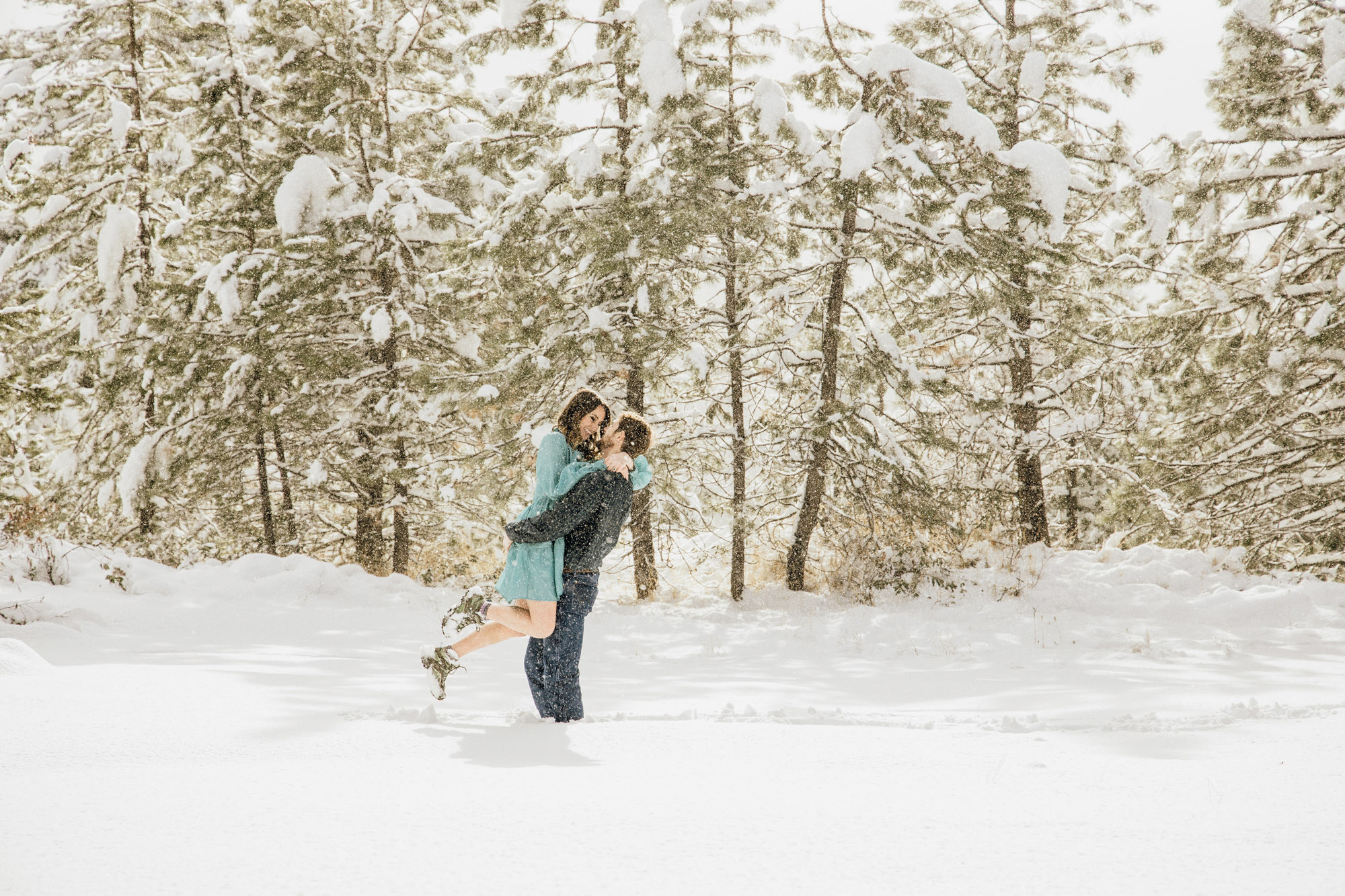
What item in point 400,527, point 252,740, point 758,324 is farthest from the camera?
point 400,527

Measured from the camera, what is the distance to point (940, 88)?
28.4 feet

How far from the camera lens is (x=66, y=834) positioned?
7.71 ft

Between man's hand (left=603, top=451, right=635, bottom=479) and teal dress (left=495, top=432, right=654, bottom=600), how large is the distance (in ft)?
0.14

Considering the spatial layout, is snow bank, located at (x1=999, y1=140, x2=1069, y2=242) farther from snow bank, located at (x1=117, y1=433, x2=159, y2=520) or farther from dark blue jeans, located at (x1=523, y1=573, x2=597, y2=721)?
snow bank, located at (x1=117, y1=433, x2=159, y2=520)

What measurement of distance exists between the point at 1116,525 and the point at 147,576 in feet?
42.0

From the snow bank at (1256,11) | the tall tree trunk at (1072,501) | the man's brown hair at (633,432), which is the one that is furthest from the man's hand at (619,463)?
the tall tree trunk at (1072,501)

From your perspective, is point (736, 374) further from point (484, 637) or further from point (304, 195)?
point (484, 637)

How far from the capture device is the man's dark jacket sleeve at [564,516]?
412 centimetres

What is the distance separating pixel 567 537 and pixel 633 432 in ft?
2.20

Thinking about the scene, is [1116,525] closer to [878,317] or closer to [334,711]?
[878,317]

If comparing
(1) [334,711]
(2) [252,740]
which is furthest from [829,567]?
(2) [252,740]

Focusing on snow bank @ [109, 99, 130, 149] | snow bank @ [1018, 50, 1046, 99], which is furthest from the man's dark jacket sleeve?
snow bank @ [109, 99, 130, 149]

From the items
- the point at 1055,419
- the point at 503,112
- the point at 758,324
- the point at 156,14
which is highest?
the point at 156,14

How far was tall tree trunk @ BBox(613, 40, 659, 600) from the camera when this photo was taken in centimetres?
1016
